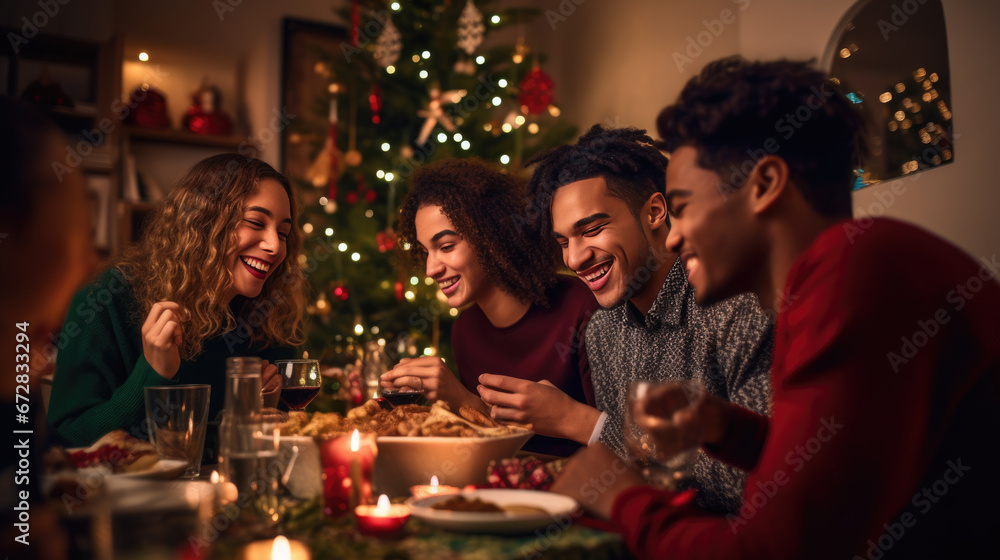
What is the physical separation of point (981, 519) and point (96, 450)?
57.0 inches

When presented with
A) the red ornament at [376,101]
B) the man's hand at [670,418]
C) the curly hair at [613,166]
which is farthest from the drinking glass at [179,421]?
the red ornament at [376,101]

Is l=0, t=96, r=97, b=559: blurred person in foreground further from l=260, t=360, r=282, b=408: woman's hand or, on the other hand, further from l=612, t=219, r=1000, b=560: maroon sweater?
l=260, t=360, r=282, b=408: woman's hand

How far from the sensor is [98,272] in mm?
2158

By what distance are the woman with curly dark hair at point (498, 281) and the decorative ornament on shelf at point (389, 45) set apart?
4.86ft

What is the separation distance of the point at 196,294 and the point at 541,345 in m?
1.18

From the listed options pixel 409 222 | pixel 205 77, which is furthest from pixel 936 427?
pixel 205 77

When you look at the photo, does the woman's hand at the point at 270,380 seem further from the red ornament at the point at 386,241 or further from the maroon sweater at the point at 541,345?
the red ornament at the point at 386,241

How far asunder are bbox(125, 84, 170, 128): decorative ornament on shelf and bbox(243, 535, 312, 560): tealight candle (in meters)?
4.93

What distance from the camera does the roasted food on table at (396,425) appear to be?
3.97 ft

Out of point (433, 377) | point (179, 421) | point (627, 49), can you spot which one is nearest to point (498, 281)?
point (433, 377)

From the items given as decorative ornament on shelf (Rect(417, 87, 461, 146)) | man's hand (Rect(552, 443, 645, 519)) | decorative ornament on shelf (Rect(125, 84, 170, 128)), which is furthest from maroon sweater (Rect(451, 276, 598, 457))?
decorative ornament on shelf (Rect(125, 84, 170, 128))

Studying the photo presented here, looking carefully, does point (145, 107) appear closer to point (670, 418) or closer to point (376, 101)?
point (376, 101)

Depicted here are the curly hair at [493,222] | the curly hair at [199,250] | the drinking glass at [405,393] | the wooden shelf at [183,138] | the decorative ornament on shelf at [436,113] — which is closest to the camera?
the drinking glass at [405,393]

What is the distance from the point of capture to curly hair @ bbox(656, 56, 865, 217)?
1.02m
